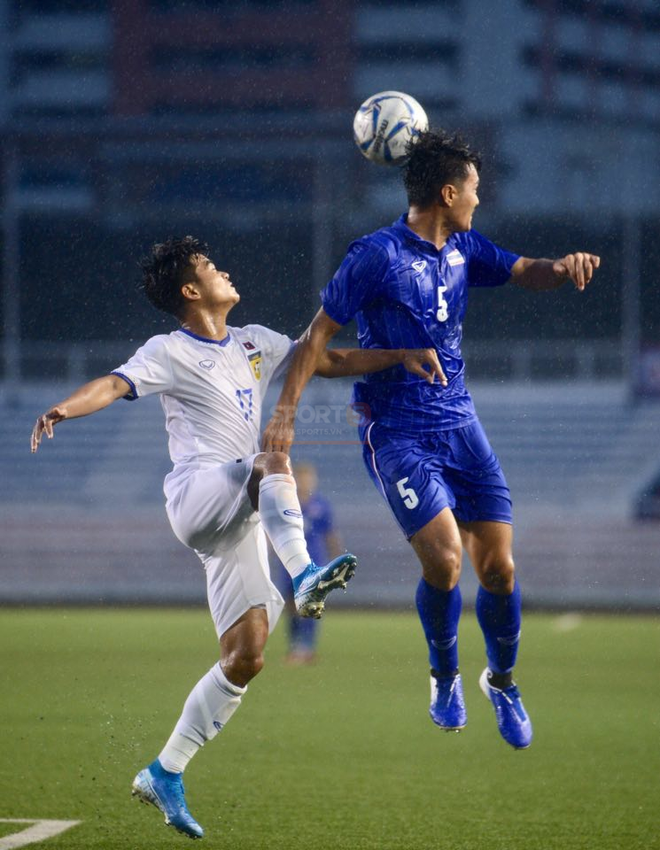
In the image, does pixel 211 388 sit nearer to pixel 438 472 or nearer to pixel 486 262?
pixel 438 472

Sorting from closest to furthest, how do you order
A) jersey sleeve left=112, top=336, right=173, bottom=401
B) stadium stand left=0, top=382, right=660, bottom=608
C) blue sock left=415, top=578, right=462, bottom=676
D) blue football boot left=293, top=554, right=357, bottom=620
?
blue football boot left=293, top=554, right=357, bottom=620 < jersey sleeve left=112, top=336, right=173, bottom=401 < blue sock left=415, top=578, right=462, bottom=676 < stadium stand left=0, top=382, right=660, bottom=608

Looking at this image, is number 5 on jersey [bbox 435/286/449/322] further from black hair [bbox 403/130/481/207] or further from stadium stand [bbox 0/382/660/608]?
stadium stand [bbox 0/382/660/608]

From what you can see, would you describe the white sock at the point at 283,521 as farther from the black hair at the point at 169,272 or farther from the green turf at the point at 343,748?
the green turf at the point at 343,748

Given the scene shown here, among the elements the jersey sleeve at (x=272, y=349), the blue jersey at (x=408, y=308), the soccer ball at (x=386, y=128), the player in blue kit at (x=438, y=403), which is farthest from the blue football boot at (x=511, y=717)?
the soccer ball at (x=386, y=128)

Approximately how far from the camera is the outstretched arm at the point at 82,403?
5074 mm

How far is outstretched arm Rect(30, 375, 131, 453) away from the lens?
507cm

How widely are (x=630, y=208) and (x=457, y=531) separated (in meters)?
25.6

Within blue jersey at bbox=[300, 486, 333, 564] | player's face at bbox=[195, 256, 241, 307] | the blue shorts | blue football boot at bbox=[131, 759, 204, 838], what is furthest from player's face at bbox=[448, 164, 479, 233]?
blue jersey at bbox=[300, 486, 333, 564]

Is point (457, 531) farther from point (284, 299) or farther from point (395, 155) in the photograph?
point (284, 299)

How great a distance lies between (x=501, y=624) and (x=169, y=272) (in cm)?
210

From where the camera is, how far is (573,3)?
40844mm

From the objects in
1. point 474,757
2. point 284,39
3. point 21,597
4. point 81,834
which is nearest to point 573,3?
point 284,39

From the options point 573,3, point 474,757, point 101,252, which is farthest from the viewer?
point 573,3

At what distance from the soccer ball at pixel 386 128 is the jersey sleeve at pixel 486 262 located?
19.4 inches
